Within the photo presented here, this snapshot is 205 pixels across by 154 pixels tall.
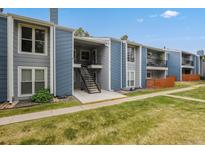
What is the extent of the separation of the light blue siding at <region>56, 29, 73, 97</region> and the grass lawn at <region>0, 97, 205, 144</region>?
5.16 metres

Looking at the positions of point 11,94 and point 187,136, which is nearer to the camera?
point 187,136

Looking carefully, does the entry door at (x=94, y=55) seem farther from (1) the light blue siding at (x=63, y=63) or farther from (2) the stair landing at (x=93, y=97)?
(2) the stair landing at (x=93, y=97)

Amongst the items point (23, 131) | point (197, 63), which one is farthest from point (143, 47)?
point (197, 63)

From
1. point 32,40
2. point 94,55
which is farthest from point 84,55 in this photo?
point 32,40

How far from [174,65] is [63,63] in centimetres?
2431

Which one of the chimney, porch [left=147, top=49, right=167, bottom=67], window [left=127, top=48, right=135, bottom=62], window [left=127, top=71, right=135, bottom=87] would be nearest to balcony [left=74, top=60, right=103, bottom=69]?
window [left=127, top=48, right=135, bottom=62]

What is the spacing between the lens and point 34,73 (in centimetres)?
1059

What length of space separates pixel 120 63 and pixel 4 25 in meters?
11.1

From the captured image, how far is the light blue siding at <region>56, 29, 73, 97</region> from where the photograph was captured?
11.9 metres

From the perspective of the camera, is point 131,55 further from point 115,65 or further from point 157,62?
point 157,62

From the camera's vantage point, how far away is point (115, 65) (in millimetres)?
16172

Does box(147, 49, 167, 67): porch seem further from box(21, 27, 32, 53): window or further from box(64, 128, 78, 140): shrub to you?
box(64, 128, 78, 140): shrub

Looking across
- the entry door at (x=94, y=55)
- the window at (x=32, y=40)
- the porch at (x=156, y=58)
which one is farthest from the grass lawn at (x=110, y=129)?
the porch at (x=156, y=58)
